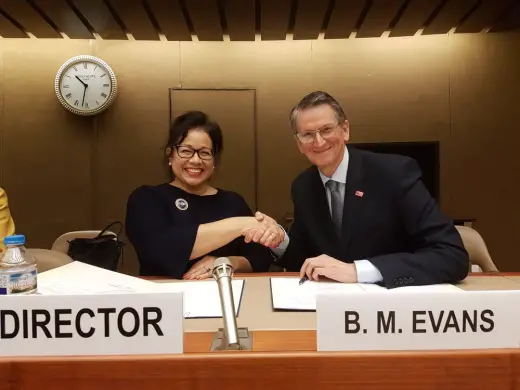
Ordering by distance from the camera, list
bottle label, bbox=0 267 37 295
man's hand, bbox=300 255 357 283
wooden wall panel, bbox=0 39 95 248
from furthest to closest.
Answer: wooden wall panel, bbox=0 39 95 248, man's hand, bbox=300 255 357 283, bottle label, bbox=0 267 37 295

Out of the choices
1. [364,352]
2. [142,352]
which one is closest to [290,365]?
[364,352]

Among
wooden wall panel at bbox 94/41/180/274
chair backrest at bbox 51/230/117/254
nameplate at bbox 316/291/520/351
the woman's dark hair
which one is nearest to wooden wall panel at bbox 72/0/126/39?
wooden wall panel at bbox 94/41/180/274

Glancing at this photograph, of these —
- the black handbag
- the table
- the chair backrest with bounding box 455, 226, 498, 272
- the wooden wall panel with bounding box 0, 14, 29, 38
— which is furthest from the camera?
the wooden wall panel with bounding box 0, 14, 29, 38

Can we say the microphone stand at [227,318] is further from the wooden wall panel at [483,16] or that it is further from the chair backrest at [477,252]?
the wooden wall panel at [483,16]

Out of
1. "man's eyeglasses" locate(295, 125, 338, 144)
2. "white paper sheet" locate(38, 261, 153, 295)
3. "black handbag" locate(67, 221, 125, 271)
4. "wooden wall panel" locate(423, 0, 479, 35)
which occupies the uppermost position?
"wooden wall panel" locate(423, 0, 479, 35)

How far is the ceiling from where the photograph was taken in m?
3.25

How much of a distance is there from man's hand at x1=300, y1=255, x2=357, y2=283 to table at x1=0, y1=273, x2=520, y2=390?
598 millimetres

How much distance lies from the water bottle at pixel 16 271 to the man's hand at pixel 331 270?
69 cm

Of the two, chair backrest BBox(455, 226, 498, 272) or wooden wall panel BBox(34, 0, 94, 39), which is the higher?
wooden wall panel BBox(34, 0, 94, 39)

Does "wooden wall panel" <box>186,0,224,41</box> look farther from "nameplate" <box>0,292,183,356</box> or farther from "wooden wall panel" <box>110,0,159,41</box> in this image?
"nameplate" <box>0,292,183,356</box>

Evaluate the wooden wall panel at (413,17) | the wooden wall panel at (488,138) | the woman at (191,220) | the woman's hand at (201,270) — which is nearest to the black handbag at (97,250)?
the woman at (191,220)

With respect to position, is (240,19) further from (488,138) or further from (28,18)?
(488,138)

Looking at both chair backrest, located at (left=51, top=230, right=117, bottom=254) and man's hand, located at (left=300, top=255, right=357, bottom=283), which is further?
chair backrest, located at (left=51, top=230, right=117, bottom=254)

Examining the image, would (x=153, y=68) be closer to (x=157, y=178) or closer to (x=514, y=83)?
(x=157, y=178)
